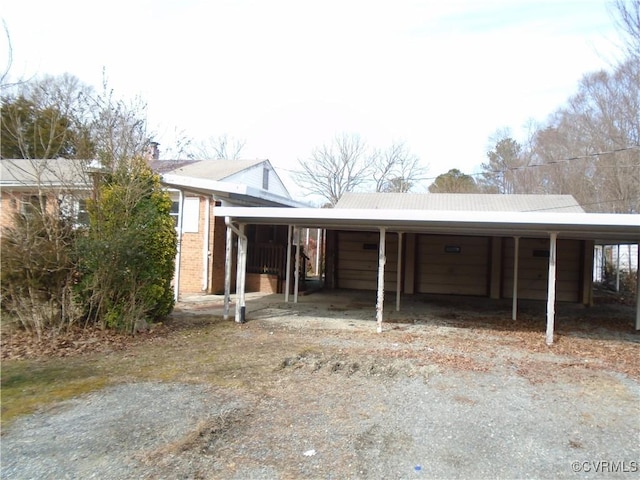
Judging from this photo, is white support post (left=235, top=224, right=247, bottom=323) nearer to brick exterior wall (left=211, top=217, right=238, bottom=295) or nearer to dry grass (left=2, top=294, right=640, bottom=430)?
dry grass (left=2, top=294, right=640, bottom=430)

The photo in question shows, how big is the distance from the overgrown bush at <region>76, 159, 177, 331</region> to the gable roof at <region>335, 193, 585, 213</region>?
8.85 m

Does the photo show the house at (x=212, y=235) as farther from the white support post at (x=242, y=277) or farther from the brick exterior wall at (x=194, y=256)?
the white support post at (x=242, y=277)

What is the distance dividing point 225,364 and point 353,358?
5.50 ft

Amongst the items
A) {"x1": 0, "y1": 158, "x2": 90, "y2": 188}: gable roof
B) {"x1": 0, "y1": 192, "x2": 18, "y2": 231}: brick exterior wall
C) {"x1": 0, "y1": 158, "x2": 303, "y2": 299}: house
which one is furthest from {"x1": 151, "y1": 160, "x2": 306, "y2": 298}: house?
{"x1": 0, "y1": 192, "x2": 18, "y2": 231}: brick exterior wall

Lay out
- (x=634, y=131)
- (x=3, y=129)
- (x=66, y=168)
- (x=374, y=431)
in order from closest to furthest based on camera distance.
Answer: (x=374, y=431)
(x=3, y=129)
(x=66, y=168)
(x=634, y=131)

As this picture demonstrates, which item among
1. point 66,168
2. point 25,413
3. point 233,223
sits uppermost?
point 66,168

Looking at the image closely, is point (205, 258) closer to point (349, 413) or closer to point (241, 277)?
point (241, 277)

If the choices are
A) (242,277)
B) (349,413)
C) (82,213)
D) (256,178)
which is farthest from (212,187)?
(256,178)

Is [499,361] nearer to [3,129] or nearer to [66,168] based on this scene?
[66,168]

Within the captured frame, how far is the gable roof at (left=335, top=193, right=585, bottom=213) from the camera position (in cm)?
1512

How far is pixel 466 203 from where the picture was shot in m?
15.7

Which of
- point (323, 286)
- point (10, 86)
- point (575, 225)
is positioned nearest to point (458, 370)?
point (575, 225)

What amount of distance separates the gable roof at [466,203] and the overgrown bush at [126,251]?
8.85 m

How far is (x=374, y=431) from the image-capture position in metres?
3.78
